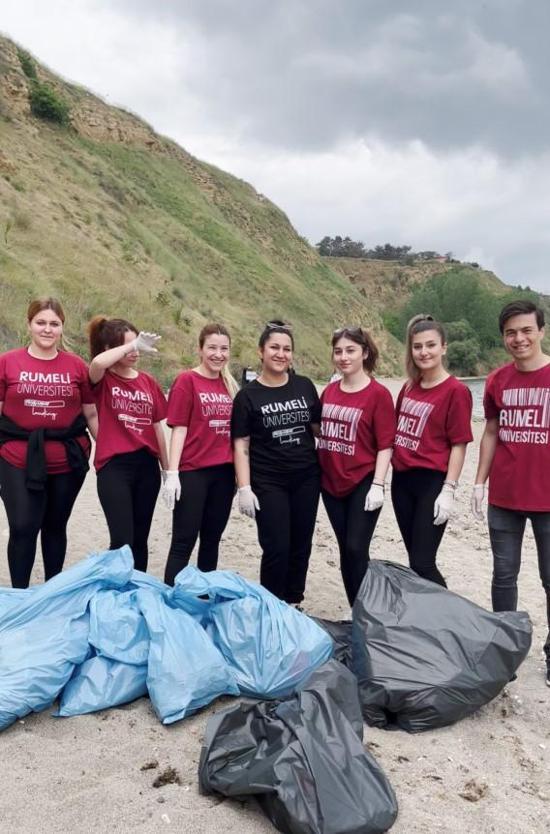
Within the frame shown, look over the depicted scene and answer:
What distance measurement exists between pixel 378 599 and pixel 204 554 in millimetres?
1211

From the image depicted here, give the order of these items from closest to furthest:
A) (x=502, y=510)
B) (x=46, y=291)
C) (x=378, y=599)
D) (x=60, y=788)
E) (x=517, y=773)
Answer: (x=60, y=788)
(x=517, y=773)
(x=378, y=599)
(x=502, y=510)
(x=46, y=291)

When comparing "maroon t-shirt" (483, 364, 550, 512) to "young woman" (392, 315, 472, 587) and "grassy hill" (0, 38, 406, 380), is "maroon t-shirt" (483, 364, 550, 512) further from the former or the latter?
"grassy hill" (0, 38, 406, 380)

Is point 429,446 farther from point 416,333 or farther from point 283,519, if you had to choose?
point 283,519

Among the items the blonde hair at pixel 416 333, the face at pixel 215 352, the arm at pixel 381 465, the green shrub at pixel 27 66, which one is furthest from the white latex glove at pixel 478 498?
the green shrub at pixel 27 66

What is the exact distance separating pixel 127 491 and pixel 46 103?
96.7ft

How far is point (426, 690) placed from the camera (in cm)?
259

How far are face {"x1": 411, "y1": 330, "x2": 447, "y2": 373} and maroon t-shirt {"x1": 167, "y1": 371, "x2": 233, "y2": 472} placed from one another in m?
1.09

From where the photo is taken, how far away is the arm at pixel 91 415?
352 centimetres

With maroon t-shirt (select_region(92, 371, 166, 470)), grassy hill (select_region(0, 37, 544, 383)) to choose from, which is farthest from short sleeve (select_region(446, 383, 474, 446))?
grassy hill (select_region(0, 37, 544, 383))

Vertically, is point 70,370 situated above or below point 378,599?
above

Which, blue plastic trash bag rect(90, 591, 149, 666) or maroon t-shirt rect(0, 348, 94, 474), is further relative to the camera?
maroon t-shirt rect(0, 348, 94, 474)

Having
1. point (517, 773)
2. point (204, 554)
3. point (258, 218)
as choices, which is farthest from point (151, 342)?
point (258, 218)

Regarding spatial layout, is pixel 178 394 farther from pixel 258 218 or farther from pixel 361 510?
pixel 258 218

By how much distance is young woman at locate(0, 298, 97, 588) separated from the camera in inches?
129
